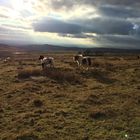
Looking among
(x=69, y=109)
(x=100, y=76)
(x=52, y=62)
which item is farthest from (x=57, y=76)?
(x=69, y=109)

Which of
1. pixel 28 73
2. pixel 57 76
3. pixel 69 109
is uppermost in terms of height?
pixel 28 73

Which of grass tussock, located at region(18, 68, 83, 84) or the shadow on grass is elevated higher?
grass tussock, located at region(18, 68, 83, 84)

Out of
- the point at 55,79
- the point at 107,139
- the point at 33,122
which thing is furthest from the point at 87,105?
the point at 55,79

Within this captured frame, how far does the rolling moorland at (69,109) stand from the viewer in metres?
13.4

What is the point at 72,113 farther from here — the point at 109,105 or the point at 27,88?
the point at 27,88

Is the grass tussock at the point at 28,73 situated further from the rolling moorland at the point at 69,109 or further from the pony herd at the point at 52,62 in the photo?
the pony herd at the point at 52,62

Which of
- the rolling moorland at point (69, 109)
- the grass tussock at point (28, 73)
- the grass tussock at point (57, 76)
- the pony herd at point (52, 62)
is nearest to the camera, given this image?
the rolling moorland at point (69, 109)

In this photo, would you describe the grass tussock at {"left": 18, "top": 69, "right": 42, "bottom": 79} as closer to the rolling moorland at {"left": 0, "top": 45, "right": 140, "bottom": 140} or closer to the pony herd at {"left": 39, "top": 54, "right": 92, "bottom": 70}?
the rolling moorland at {"left": 0, "top": 45, "right": 140, "bottom": 140}

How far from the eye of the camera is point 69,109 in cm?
1666

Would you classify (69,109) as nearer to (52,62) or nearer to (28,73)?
(28,73)

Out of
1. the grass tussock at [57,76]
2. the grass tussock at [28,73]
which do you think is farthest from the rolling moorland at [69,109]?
the grass tussock at [28,73]

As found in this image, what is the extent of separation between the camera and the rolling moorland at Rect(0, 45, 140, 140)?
1337cm

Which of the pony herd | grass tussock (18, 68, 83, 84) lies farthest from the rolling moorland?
the pony herd

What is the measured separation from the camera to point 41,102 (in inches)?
713
